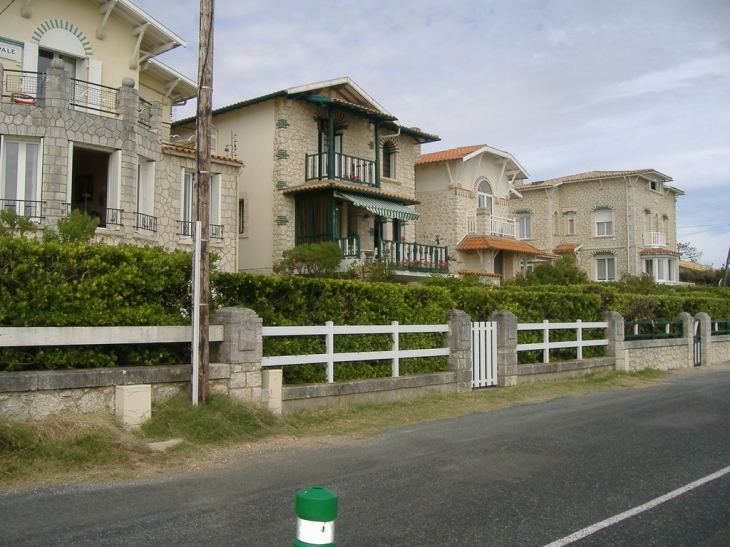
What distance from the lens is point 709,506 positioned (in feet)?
20.9

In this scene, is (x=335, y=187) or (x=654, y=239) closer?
(x=335, y=187)

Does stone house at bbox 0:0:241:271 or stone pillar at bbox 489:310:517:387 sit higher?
stone house at bbox 0:0:241:271

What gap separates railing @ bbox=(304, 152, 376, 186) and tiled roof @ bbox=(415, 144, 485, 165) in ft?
21.4

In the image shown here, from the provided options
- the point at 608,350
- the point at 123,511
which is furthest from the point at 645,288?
the point at 123,511

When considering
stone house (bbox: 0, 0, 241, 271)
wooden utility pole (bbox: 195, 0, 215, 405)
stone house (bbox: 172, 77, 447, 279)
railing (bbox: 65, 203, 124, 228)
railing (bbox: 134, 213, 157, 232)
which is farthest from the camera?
stone house (bbox: 172, 77, 447, 279)

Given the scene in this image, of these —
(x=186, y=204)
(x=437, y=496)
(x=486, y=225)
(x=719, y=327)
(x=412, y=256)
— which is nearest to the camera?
(x=437, y=496)

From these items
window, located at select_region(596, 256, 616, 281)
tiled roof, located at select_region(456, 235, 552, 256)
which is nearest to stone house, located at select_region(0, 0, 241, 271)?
tiled roof, located at select_region(456, 235, 552, 256)

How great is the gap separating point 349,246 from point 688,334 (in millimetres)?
11753

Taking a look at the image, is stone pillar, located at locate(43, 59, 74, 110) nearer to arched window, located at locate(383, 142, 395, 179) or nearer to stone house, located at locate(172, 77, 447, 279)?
stone house, located at locate(172, 77, 447, 279)

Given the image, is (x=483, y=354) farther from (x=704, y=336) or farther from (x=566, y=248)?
(x=566, y=248)

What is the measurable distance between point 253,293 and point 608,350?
11785mm

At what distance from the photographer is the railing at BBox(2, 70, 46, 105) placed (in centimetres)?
1689

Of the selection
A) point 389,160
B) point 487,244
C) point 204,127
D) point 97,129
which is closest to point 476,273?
point 487,244

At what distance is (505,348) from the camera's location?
48.8 ft
